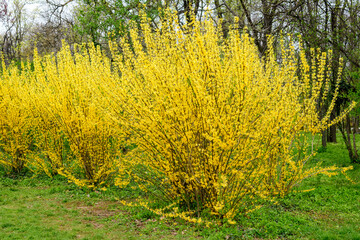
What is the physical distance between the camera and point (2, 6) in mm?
20016

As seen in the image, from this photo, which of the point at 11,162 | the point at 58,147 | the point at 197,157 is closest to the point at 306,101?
the point at 197,157

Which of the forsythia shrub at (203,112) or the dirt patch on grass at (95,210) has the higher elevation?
the forsythia shrub at (203,112)

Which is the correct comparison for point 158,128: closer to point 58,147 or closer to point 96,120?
point 96,120

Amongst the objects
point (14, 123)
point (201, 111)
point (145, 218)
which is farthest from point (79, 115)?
point (201, 111)

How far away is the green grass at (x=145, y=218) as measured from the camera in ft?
14.5

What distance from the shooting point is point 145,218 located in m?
5.03

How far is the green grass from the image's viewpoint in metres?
4.41

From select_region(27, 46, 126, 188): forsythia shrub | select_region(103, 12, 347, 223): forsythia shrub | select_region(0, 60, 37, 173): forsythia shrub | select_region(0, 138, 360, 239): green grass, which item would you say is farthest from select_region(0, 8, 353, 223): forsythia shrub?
select_region(0, 60, 37, 173): forsythia shrub

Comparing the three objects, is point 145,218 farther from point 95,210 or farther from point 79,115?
point 79,115

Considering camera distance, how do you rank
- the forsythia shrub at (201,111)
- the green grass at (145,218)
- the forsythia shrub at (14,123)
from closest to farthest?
the forsythia shrub at (201,111)
the green grass at (145,218)
the forsythia shrub at (14,123)

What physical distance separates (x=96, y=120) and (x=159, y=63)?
2925 millimetres

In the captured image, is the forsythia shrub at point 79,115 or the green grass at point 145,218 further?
the forsythia shrub at point 79,115

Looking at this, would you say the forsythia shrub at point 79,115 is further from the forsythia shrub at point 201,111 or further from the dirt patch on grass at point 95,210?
the forsythia shrub at point 201,111

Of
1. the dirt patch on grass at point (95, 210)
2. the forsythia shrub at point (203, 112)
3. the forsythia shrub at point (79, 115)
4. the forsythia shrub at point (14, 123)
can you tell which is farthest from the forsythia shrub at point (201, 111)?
the forsythia shrub at point (14, 123)
